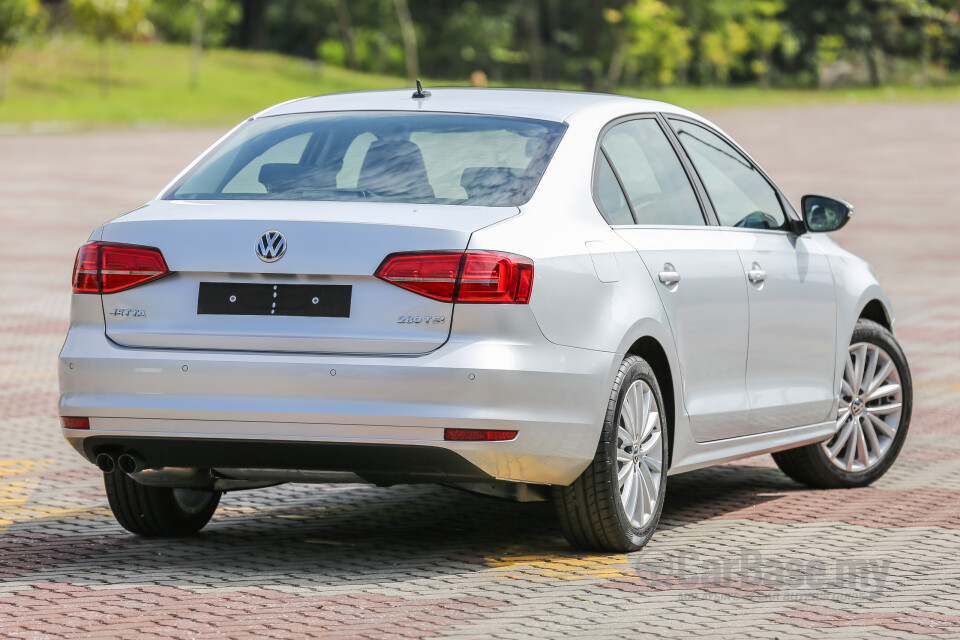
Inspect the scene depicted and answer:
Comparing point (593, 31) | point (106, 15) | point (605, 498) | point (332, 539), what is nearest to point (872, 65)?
point (593, 31)

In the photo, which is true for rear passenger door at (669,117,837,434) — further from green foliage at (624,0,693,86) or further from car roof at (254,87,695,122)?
green foliage at (624,0,693,86)

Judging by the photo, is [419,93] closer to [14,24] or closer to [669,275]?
[669,275]

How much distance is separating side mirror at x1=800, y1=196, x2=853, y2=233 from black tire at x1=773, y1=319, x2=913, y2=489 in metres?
0.58

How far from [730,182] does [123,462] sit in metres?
2.85

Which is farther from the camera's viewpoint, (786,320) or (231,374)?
(786,320)

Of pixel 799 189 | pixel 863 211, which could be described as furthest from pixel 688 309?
pixel 799 189

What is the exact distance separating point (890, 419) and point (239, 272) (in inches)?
143

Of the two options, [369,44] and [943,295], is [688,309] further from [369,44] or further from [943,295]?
[369,44]

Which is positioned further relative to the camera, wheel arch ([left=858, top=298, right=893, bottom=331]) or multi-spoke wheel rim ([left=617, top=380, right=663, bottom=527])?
wheel arch ([left=858, top=298, right=893, bottom=331])

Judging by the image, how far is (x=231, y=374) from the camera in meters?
5.56

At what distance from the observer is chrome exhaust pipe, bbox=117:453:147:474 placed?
19.1 ft

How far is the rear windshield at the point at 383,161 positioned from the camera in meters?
5.95

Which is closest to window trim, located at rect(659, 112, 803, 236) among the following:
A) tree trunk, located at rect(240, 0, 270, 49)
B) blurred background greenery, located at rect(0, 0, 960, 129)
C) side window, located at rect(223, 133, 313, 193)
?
side window, located at rect(223, 133, 313, 193)

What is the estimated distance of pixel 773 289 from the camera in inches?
279
